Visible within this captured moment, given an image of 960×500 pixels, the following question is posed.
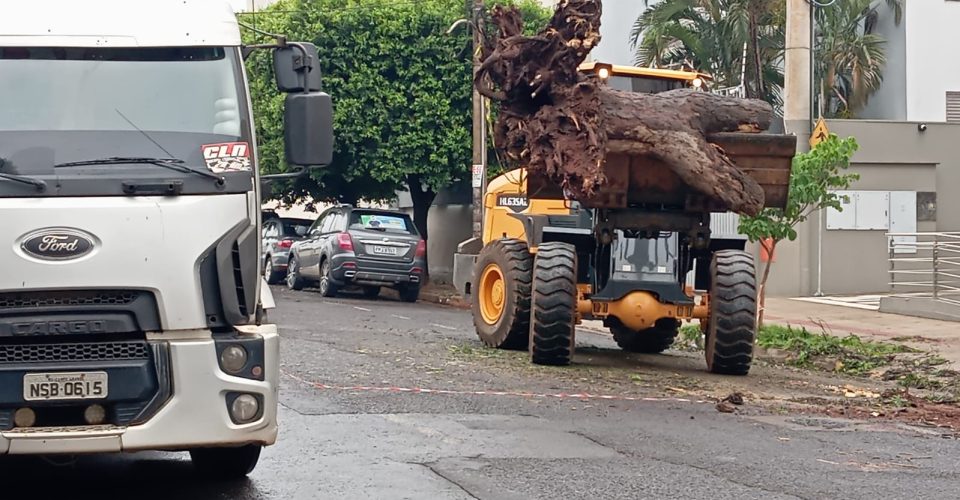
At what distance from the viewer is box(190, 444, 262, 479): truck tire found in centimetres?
743

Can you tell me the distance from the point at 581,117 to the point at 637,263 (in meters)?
1.85

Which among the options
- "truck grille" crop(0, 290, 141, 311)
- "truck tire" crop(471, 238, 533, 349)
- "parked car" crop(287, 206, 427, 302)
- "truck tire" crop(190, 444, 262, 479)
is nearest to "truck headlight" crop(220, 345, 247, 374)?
"truck grille" crop(0, 290, 141, 311)

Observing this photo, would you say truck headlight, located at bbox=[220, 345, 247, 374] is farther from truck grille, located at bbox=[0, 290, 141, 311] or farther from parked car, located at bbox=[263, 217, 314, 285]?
parked car, located at bbox=[263, 217, 314, 285]

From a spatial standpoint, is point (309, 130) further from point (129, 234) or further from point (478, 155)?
point (478, 155)

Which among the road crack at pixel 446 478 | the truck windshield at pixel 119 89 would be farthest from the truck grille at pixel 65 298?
the road crack at pixel 446 478

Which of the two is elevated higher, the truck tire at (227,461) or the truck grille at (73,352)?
the truck grille at (73,352)

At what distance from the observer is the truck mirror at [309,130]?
7180mm

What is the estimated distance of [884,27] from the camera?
98.8ft

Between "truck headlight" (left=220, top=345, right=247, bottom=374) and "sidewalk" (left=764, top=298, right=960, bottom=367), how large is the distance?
9.89m

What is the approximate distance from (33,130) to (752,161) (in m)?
8.15

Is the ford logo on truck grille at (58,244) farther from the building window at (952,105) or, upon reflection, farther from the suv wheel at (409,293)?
the building window at (952,105)

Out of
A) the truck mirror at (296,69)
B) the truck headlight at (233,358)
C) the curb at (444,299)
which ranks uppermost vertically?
the truck mirror at (296,69)

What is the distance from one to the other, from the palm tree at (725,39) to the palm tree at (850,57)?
3.94 feet

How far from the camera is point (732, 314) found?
498 inches
